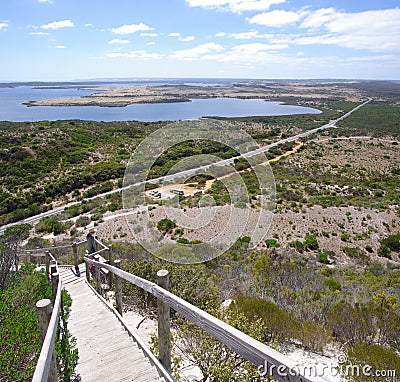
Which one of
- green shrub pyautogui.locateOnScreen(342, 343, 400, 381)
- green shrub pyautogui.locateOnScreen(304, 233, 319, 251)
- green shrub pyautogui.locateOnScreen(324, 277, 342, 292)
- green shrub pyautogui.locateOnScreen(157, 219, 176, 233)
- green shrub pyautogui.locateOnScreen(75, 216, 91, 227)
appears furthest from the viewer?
green shrub pyautogui.locateOnScreen(75, 216, 91, 227)

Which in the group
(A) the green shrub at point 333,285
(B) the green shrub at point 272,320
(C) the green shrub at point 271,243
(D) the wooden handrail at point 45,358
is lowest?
(C) the green shrub at point 271,243

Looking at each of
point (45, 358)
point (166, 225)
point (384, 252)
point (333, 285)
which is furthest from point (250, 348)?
point (166, 225)

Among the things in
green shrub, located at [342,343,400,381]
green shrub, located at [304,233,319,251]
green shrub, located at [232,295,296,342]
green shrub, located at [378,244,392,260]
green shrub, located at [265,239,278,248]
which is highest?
green shrub, located at [342,343,400,381]

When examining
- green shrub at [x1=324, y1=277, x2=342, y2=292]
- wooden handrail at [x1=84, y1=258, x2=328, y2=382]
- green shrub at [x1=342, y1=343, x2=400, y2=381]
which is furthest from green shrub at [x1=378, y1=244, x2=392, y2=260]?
wooden handrail at [x1=84, y1=258, x2=328, y2=382]

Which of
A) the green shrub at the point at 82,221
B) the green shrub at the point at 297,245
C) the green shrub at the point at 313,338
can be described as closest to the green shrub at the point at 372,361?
the green shrub at the point at 313,338

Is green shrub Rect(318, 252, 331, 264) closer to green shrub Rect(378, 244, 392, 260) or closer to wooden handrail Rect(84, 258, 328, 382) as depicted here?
green shrub Rect(378, 244, 392, 260)

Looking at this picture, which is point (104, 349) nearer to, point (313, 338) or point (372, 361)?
point (313, 338)

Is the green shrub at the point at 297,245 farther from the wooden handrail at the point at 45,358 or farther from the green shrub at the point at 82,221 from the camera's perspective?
the wooden handrail at the point at 45,358

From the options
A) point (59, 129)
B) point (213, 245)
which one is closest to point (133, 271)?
point (213, 245)
